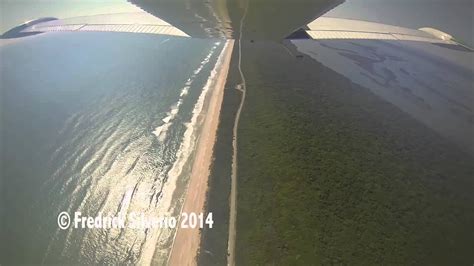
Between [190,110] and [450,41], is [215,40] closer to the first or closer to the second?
[190,110]

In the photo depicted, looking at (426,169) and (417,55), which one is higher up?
(417,55)

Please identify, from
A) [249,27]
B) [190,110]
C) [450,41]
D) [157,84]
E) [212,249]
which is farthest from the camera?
[450,41]

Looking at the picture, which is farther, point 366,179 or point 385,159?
point 385,159

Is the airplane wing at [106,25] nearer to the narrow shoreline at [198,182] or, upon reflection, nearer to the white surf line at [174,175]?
the narrow shoreline at [198,182]

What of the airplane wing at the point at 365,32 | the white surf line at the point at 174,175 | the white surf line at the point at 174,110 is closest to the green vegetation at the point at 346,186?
the white surf line at the point at 174,175

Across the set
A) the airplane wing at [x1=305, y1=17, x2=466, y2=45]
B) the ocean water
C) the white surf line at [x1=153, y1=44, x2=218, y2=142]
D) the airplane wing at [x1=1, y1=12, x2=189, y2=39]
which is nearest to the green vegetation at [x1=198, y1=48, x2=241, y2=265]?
the ocean water

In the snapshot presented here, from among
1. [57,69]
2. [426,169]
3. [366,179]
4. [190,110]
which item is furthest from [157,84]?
[426,169]

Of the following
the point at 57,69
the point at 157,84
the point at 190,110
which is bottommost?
the point at 190,110

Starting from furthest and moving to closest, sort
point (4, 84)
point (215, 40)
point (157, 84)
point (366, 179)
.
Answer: point (215, 40)
point (157, 84)
point (4, 84)
point (366, 179)
